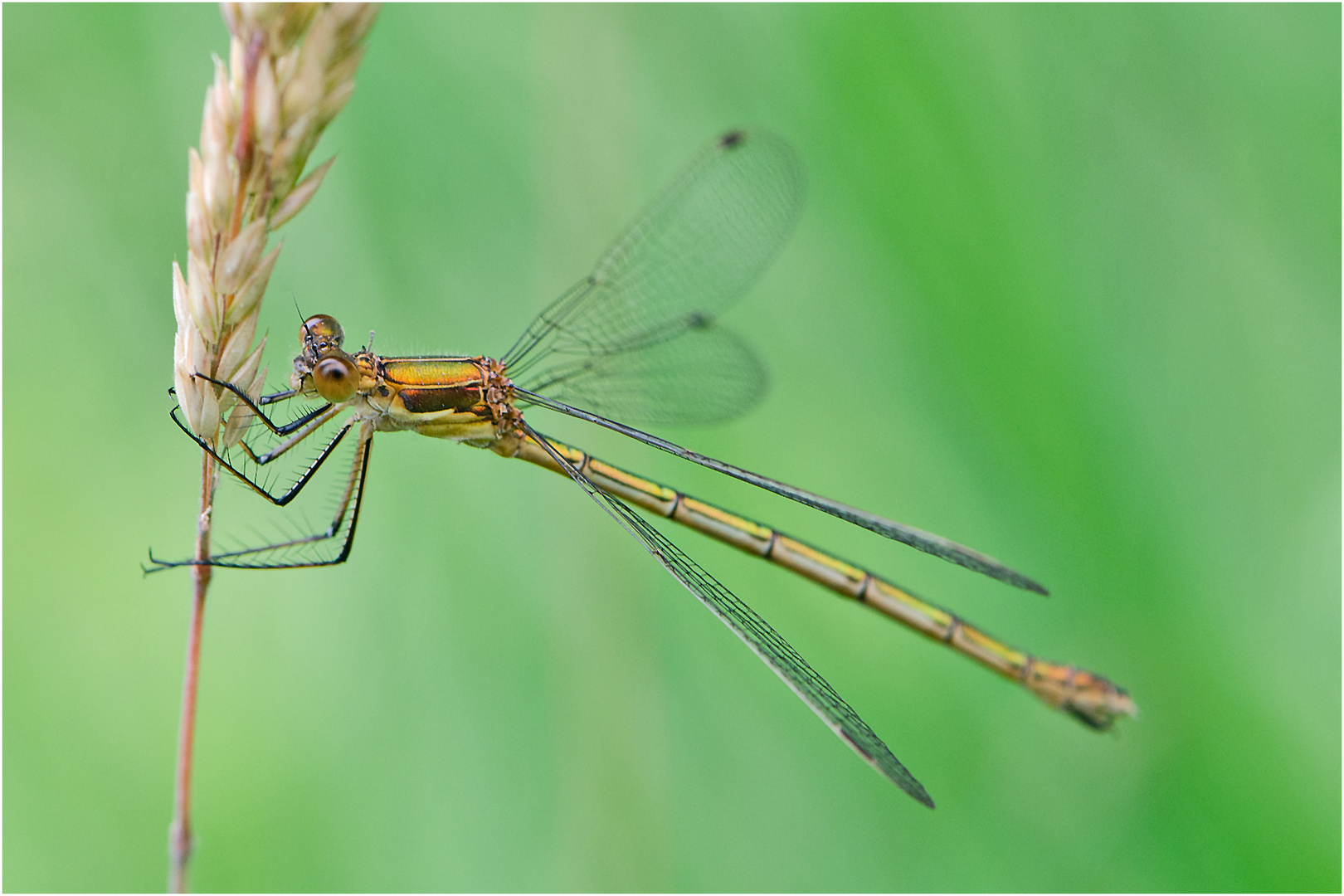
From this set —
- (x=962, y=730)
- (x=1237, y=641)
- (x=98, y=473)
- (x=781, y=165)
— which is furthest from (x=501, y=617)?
(x=1237, y=641)

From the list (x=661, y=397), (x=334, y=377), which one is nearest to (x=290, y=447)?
(x=334, y=377)

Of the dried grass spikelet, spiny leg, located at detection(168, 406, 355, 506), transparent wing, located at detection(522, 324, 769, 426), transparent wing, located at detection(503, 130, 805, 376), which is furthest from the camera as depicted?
→ transparent wing, located at detection(522, 324, 769, 426)

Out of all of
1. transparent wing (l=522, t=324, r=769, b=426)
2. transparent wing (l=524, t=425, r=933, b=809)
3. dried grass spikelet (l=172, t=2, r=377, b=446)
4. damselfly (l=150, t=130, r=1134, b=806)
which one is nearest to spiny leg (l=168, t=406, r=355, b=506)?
damselfly (l=150, t=130, r=1134, b=806)

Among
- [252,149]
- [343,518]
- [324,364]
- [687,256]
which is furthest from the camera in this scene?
[687,256]

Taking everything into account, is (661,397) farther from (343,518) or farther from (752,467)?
(343,518)

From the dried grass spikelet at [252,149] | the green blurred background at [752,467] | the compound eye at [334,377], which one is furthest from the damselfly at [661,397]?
the dried grass spikelet at [252,149]

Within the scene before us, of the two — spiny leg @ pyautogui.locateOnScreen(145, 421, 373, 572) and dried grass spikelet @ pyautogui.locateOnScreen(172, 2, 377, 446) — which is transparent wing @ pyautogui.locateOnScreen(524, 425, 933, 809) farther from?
dried grass spikelet @ pyautogui.locateOnScreen(172, 2, 377, 446)

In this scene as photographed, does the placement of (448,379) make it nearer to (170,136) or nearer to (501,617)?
(501,617)

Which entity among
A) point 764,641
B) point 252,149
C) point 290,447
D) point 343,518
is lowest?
point 764,641
